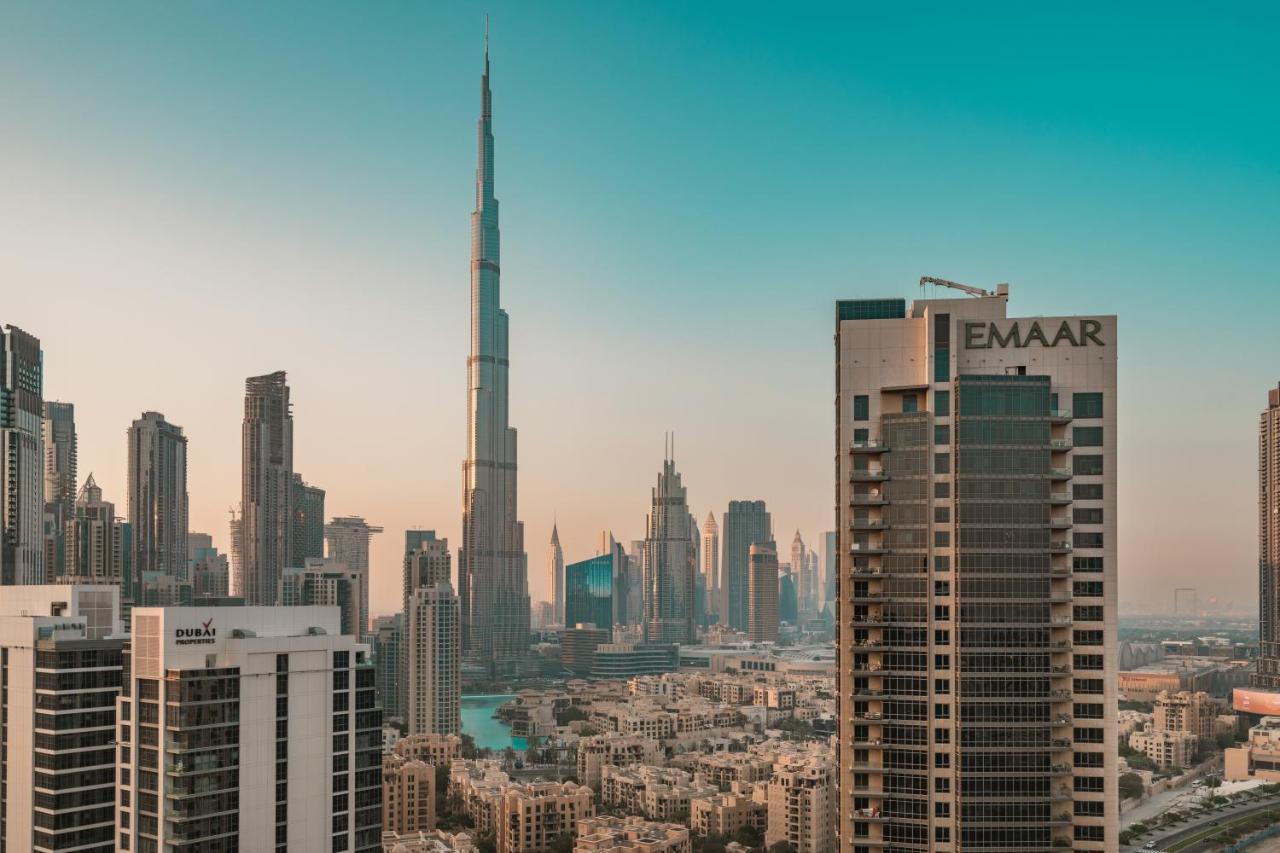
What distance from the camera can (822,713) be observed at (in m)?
118

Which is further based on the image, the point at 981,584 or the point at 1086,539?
the point at 1086,539

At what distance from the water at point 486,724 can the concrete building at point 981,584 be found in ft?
256

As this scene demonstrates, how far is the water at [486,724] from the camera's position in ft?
359

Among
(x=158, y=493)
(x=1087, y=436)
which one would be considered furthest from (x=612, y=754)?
(x=158, y=493)

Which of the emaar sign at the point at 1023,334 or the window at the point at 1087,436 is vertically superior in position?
the emaar sign at the point at 1023,334

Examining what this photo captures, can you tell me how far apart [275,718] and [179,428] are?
128 m

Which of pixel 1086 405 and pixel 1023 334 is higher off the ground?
pixel 1023 334

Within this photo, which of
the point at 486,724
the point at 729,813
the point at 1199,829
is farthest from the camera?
the point at 486,724

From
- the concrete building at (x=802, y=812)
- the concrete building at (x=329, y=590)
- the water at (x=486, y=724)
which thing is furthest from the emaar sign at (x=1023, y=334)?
the water at (x=486, y=724)

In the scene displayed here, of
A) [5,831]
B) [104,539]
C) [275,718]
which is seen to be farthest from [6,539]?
[275,718]

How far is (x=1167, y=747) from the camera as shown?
8275cm

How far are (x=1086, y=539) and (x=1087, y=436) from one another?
2464 millimetres

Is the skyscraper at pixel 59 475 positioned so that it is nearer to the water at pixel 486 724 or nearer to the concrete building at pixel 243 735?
the water at pixel 486 724

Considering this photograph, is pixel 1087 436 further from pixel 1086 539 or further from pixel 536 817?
pixel 536 817
